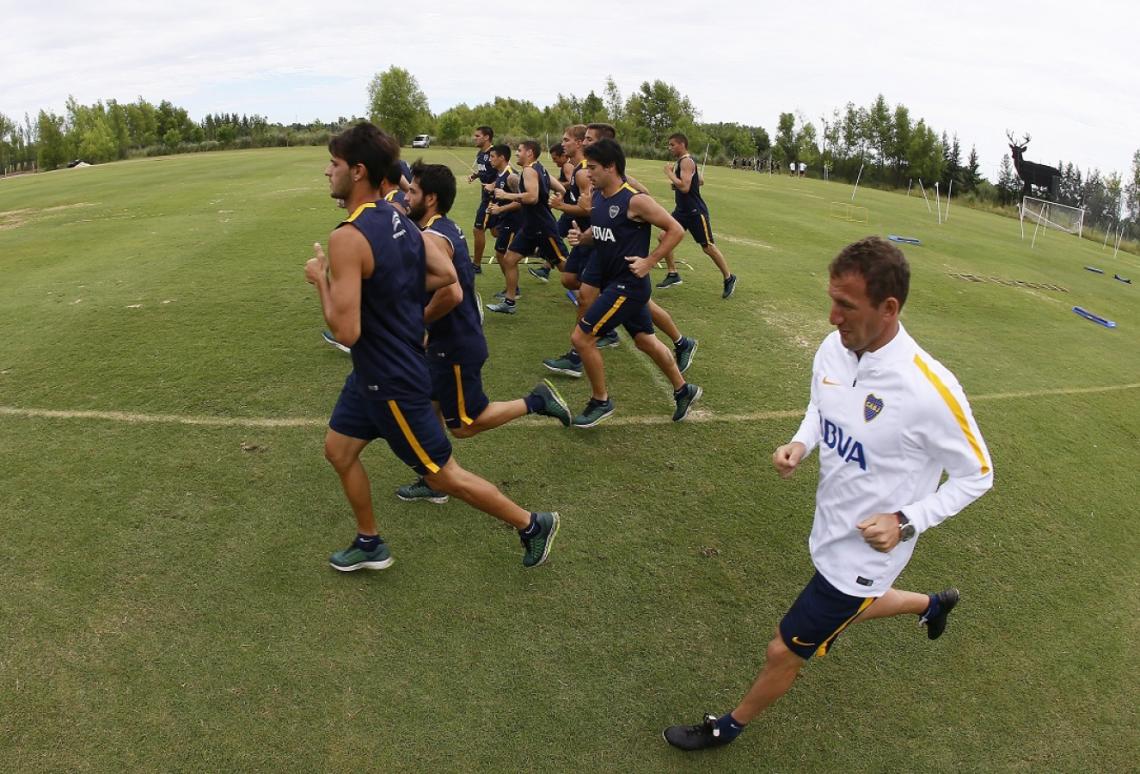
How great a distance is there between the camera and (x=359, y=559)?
169 inches

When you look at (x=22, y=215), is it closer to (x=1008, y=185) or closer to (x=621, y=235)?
(x=621, y=235)

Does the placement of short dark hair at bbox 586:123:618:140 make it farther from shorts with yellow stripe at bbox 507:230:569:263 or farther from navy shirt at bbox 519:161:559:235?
shorts with yellow stripe at bbox 507:230:569:263

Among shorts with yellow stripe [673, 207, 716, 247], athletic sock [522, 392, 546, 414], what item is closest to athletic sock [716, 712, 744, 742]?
athletic sock [522, 392, 546, 414]

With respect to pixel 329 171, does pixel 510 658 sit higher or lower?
lower

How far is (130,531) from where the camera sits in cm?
455

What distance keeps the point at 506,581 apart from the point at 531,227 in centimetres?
579

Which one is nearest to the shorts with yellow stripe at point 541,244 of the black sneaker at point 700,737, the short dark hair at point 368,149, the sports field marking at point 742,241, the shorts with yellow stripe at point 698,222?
the shorts with yellow stripe at point 698,222

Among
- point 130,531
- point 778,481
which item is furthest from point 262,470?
point 778,481

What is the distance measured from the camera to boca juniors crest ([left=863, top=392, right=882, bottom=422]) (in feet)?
8.89

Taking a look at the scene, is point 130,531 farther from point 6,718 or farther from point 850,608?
point 850,608

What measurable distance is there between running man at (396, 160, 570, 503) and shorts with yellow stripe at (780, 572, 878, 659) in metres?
2.51

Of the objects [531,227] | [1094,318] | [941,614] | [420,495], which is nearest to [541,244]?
[531,227]

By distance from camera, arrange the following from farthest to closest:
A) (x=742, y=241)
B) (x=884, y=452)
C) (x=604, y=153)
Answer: (x=742, y=241) → (x=604, y=153) → (x=884, y=452)

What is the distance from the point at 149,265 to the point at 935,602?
1125 cm
